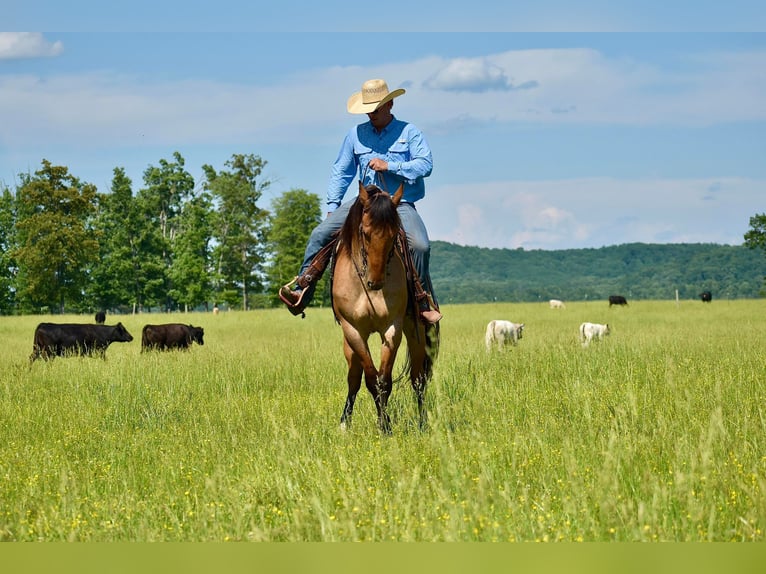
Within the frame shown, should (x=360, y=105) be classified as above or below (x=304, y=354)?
above

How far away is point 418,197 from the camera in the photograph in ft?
29.0

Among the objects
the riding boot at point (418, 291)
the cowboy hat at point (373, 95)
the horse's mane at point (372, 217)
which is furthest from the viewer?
the cowboy hat at point (373, 95)

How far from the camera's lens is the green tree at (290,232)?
76.1m

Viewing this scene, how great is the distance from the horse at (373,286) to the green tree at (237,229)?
215 ft

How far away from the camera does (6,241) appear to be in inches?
2798

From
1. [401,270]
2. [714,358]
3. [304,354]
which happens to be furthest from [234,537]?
[304,354]

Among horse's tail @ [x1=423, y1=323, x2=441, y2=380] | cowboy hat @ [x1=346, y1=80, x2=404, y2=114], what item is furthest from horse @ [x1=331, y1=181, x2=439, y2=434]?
cowboy hat @ [x1=346, y1=80, x2=404, y2=114]

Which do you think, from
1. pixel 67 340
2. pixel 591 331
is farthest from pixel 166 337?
pixel 591 331

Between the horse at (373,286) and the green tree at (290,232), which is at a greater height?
the green tree at (290,232)

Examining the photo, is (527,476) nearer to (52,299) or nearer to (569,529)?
(569,529)

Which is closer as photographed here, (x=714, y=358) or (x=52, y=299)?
(x=714, y=358)

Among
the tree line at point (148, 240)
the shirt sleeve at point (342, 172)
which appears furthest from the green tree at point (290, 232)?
the shirt sleeve at point (342, 172)

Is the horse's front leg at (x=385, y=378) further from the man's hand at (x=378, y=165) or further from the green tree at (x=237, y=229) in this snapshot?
the green tree at (x=237, y=229)

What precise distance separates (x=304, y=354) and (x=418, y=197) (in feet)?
24.4
